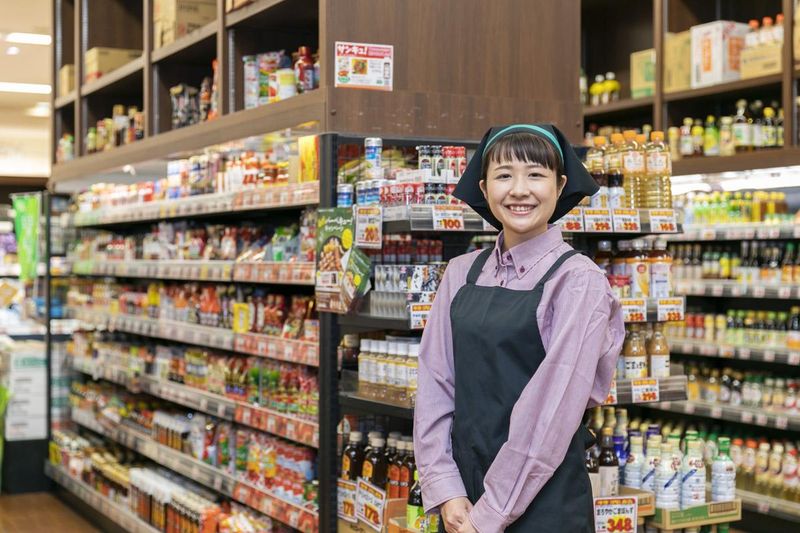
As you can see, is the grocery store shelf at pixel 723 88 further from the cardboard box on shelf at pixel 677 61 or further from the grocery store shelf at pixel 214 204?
the grocery store shelf at pixel 214 204

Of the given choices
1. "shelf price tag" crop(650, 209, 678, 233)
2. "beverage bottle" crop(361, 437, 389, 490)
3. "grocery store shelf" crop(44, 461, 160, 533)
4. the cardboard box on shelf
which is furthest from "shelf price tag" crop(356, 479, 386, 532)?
the cardboard box on shelf

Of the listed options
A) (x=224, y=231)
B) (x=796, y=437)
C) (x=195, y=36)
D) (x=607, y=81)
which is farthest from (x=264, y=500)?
(x=607, y=81)

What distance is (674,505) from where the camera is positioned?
11.3 ft

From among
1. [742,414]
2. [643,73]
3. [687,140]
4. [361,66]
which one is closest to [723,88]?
[687,140]

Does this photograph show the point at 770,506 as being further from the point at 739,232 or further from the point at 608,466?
the point at 608,466

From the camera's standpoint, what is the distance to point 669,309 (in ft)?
11.9

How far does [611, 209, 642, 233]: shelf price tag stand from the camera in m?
3.59

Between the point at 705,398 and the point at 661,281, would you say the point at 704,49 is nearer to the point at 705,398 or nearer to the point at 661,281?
the point at 705,398

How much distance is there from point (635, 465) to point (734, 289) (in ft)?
10.0

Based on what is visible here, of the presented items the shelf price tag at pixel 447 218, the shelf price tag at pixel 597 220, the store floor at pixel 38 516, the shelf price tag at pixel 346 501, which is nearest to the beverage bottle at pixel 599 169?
the shelf price tag at pixel 597 220

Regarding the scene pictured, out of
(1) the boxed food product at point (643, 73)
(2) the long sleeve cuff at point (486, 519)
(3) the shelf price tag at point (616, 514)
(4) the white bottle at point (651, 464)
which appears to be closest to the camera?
(2) the long sleeve cuff at point (486, 519)

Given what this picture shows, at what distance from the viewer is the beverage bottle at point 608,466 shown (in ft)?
11.1

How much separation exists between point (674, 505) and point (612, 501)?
33 cm

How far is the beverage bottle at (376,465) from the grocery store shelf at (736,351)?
10.4 ft
